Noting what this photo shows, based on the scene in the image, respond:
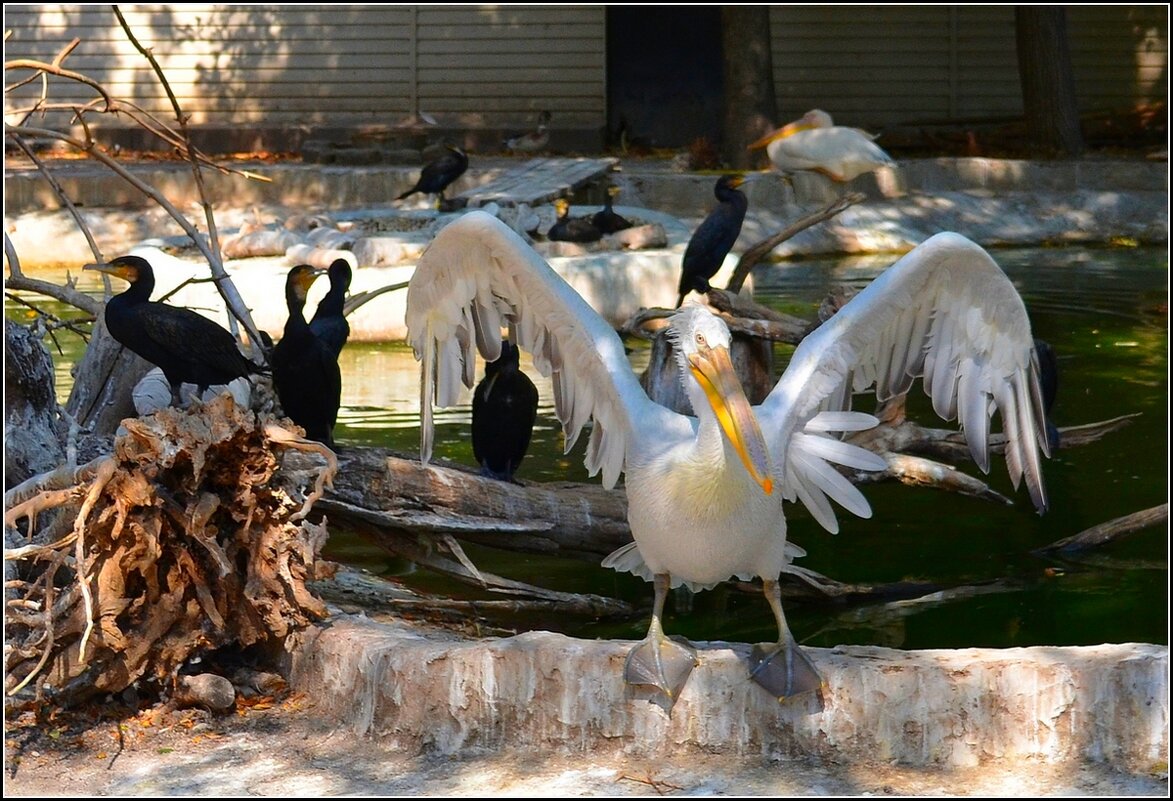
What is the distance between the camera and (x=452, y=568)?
498cm

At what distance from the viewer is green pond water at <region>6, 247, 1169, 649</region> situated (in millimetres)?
5199


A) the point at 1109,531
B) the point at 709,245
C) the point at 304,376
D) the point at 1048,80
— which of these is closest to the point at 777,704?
the point at 304,376

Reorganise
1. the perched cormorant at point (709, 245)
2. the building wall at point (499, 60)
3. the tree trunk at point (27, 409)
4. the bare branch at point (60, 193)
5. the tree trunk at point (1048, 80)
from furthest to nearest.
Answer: the building wall at point (499, 60)
the tree trunk at point (1048, 80)
the perched cormorant at point (709, 245)
the bare branch at point (60, 193)
the tree trunk at point (27, 409)

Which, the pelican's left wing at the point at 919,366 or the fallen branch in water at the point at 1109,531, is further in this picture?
the fallen branch in water at the point at 1109,531

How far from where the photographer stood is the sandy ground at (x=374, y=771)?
3486mm

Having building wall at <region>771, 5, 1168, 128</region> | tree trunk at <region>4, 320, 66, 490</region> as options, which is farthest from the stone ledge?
building wall at <region>771, 5, 1168, 128</region>

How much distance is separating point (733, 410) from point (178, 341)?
2210 millimetres

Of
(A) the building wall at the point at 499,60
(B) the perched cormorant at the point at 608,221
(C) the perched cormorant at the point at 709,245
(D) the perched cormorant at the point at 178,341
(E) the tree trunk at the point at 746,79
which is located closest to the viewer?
(D) the perched cormorant at the point at 178,341

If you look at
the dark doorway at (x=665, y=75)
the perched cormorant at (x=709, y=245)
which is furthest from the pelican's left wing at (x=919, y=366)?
the dark doorway at (x=665, y=75)

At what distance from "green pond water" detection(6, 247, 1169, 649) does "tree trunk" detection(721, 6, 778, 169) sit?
283 inches

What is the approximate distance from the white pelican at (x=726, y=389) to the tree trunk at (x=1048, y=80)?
1324cm

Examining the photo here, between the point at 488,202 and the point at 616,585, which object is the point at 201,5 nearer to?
the point at 488,202

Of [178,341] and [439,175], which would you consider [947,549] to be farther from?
[439,175]

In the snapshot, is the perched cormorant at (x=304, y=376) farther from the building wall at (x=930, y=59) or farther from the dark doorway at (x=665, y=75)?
the building wall at (x=930, y=59)
